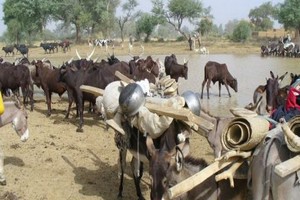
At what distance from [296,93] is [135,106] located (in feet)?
6.76

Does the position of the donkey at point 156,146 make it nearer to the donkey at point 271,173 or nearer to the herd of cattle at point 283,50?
the donkey at point 271,173

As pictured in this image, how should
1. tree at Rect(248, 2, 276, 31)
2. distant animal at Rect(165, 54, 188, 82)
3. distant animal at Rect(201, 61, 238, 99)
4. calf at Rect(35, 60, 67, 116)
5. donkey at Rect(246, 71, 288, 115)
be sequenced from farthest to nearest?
tree at Rect(248, 2, 276, 31) → distant animal at Rect(165, 54, 188, 82) → distant animal at Rect(201, 61, 238, 99) → calf at Rect(35, 60, 67, 116) → donkey at Rect(246, 71, 288, 115)

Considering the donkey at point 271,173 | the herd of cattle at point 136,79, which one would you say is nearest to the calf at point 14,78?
the herd of cattle at point 136,79

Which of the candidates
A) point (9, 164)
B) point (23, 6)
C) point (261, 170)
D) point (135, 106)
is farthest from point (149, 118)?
point (23, 6)

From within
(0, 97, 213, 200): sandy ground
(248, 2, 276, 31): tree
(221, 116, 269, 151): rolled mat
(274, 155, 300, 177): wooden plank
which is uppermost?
(248, 2, 276, 31): tree

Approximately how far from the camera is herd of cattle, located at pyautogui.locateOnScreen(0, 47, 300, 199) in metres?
4.39

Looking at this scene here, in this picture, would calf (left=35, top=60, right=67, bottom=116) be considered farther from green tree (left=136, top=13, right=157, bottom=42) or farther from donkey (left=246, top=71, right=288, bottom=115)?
green tree (left=136, top=13, right=157, bottom=42)

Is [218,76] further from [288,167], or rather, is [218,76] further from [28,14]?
[28,14]

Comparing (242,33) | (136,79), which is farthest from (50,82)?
(242,33)

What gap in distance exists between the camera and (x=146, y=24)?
65.4 m

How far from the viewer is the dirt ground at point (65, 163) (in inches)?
315

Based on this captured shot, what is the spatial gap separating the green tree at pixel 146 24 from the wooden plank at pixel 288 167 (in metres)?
61.3

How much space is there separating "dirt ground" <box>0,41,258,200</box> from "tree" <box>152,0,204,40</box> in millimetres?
50765

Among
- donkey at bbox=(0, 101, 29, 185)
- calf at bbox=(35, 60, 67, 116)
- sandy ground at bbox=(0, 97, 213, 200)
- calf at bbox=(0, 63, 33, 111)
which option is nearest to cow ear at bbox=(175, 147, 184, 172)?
sandy ground at bbox=(0, 97, 213, 200)
